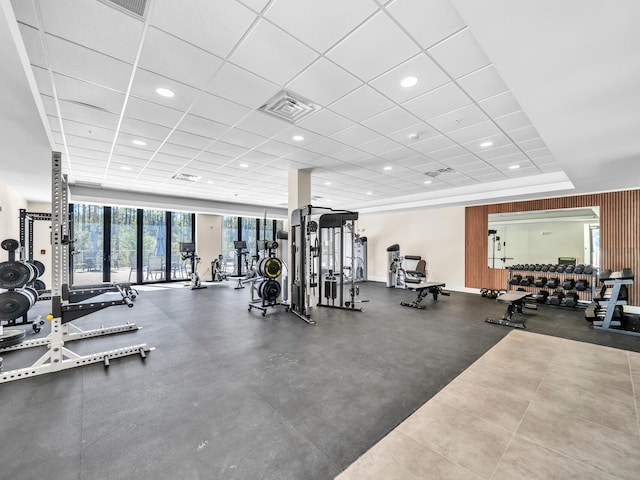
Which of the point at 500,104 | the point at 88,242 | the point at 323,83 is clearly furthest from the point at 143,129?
the point at 88,242

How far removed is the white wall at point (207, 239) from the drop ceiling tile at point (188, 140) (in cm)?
659

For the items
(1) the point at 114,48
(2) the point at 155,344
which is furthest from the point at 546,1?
(2) the point at 155,344

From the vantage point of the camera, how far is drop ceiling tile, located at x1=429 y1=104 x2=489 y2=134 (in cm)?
323

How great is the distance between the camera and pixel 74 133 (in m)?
3.94

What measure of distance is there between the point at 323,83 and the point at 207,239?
9227mm

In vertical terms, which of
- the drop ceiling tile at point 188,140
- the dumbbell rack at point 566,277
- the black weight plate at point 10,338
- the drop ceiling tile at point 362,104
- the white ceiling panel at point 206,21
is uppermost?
the white ceiling panel at point 206,21

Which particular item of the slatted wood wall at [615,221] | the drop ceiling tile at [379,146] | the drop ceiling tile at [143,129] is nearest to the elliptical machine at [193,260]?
the drop ceiling tile at [143,129]

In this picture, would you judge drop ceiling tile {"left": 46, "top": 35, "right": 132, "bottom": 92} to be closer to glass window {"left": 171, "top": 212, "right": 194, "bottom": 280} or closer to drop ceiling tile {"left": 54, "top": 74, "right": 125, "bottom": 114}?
drop ceiling tile {"left": 54, "top": 74, "right": 125, "bottom": 114}

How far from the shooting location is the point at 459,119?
11.3ft

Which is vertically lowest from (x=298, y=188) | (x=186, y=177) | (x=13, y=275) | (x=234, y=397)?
(x=234, y=397)

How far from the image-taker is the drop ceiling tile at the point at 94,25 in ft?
6.11

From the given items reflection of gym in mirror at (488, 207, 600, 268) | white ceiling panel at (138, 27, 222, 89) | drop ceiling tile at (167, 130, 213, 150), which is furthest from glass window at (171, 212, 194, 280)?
reflection of gym in mirror at (488, 207, 600, 268)

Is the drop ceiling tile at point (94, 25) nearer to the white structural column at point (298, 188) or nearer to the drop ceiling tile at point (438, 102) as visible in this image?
the drop ceiling tile at point (438, 102)

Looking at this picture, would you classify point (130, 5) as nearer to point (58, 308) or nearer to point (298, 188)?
point (58, 308)
